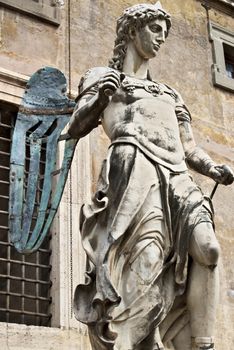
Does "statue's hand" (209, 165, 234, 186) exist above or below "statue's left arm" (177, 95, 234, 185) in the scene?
below

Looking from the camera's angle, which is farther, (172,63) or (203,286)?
(172,63)

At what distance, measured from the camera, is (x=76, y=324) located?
7.31 m

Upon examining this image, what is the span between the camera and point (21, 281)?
7449mm

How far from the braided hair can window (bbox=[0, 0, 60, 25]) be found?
377 centimetres

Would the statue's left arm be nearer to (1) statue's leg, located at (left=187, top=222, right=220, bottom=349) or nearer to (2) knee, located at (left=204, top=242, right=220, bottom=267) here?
(1) statue's leg, located at (left=187, top=222, right=220, bottom=349)

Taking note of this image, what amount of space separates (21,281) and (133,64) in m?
3.21

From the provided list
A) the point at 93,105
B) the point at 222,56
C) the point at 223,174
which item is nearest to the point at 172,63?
the point at 222,56

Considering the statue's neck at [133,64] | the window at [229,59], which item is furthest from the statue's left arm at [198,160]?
the window at [229,59]

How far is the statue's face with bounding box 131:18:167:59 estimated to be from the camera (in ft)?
16.1

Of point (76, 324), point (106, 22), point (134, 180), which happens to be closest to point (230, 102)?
point (106, 22)

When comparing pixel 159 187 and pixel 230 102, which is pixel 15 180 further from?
pixel 230 102

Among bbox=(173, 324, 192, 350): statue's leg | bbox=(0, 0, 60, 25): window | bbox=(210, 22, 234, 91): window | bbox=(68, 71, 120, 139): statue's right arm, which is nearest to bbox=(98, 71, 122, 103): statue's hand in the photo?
bbox=(68, 71, 120, 139): statue's right arm

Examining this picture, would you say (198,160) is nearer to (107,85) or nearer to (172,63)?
(107,85)

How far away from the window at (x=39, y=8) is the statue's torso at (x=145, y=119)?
405cm
